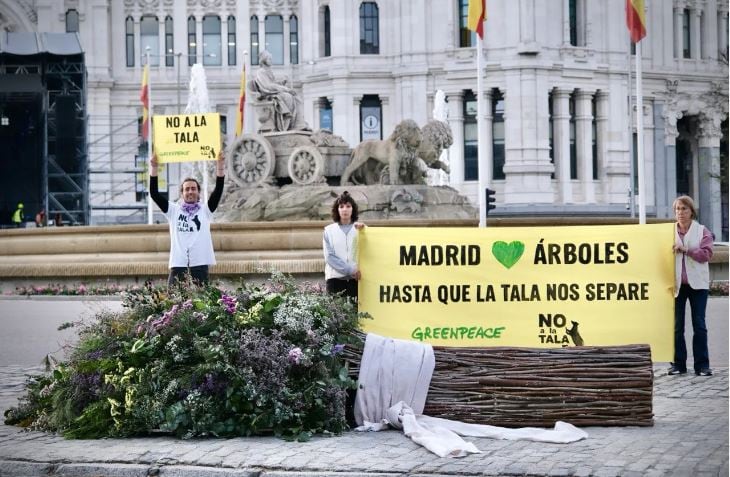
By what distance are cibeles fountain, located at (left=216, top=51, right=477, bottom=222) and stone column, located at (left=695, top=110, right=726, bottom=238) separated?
182ft

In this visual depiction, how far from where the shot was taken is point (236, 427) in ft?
32.4

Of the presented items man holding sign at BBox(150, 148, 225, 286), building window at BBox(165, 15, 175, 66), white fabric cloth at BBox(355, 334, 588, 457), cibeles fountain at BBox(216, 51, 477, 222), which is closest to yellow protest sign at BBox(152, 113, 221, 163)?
cibeles fountain at BBox(216, 51, 477, 222)

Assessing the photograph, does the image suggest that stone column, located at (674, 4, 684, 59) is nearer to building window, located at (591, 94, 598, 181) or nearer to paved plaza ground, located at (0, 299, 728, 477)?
building window, located at (591, 94, 598, 181)

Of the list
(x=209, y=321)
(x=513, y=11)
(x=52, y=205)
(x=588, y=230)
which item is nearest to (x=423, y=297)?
(x=588, y=230)

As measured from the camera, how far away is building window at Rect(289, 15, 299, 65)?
89.3 m

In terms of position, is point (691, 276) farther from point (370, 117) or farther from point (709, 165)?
point (709, 165)

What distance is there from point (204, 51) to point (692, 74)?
2820cm

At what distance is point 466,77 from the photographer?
8281cm

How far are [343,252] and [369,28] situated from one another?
74.6 meters

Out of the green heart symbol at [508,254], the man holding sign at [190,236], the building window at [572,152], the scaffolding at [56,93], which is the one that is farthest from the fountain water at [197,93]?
the green heart symbol at [508,254]

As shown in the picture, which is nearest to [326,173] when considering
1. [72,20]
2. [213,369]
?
[213,369]

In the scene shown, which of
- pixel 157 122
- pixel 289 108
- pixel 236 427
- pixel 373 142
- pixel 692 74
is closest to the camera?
pixel 236 427

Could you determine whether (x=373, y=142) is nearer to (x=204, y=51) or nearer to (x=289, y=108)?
(x=289, y=108)

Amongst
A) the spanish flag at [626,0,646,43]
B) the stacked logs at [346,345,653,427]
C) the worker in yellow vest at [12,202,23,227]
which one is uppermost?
Result: the spanish flag at [626,0,646,43]
